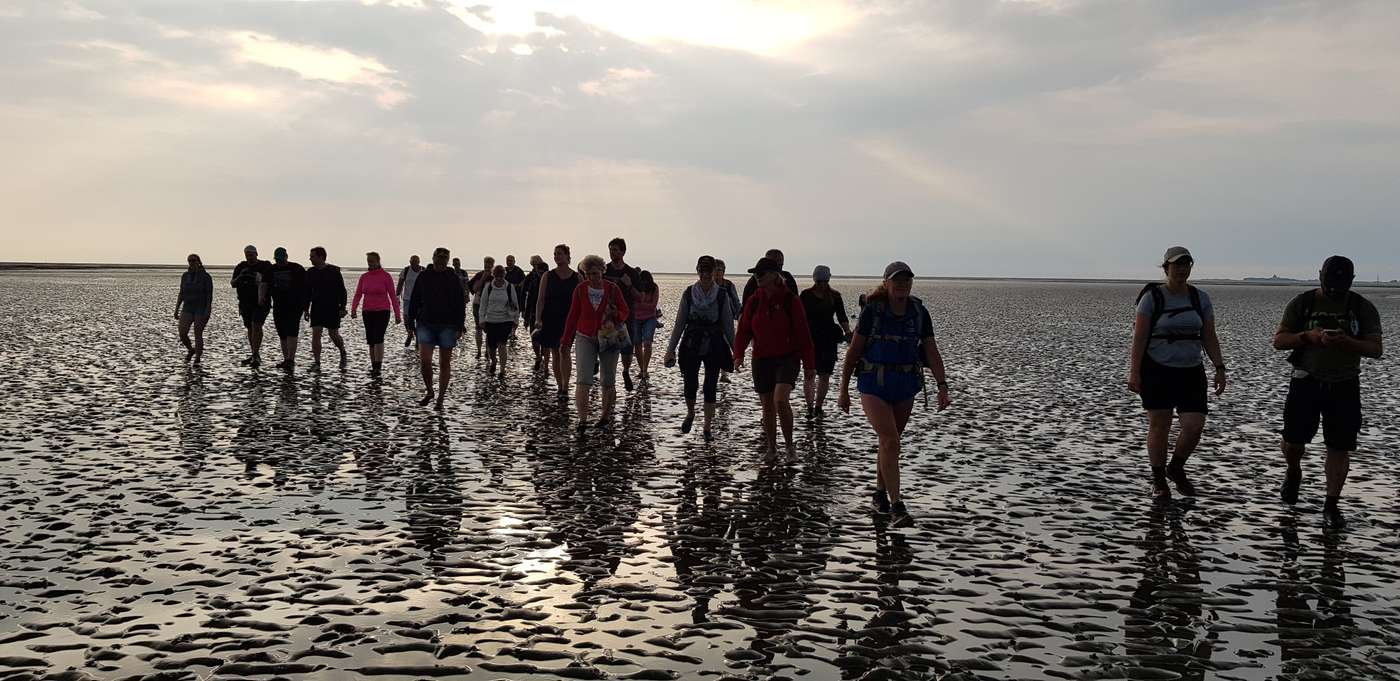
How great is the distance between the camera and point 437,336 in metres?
14.5

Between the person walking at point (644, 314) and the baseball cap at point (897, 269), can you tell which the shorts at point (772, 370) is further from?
the person walking at point (644, 314)

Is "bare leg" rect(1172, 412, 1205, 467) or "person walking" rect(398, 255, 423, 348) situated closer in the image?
"bare leg" rect(1172, 412, 1205, 467)

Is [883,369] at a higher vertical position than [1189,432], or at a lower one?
higher

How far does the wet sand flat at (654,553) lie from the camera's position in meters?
4.99

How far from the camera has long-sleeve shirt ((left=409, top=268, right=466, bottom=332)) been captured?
14312 mm

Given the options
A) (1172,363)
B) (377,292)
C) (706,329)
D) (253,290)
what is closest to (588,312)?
(706,329)

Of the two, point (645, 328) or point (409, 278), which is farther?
point (409, 278)

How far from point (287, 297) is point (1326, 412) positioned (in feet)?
49.4

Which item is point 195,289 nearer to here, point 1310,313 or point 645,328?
point 645,328

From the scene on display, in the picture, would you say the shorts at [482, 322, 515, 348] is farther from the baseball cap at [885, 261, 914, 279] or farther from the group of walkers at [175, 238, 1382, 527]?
the baseball cap at [885, 261, 914, 279]

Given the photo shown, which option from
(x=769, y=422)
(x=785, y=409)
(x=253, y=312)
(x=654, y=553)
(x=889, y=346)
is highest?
(x=889, y=346)

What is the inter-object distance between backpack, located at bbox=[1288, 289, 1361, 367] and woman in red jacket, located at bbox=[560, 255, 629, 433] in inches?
260

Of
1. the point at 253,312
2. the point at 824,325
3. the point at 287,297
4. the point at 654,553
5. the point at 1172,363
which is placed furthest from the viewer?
the point at 253,312

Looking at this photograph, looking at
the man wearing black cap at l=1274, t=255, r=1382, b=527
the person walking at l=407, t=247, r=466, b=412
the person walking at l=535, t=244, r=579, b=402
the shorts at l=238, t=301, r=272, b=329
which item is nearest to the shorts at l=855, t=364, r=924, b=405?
the man wearing black cap at l=1274, t=255, r=1382, b=527
